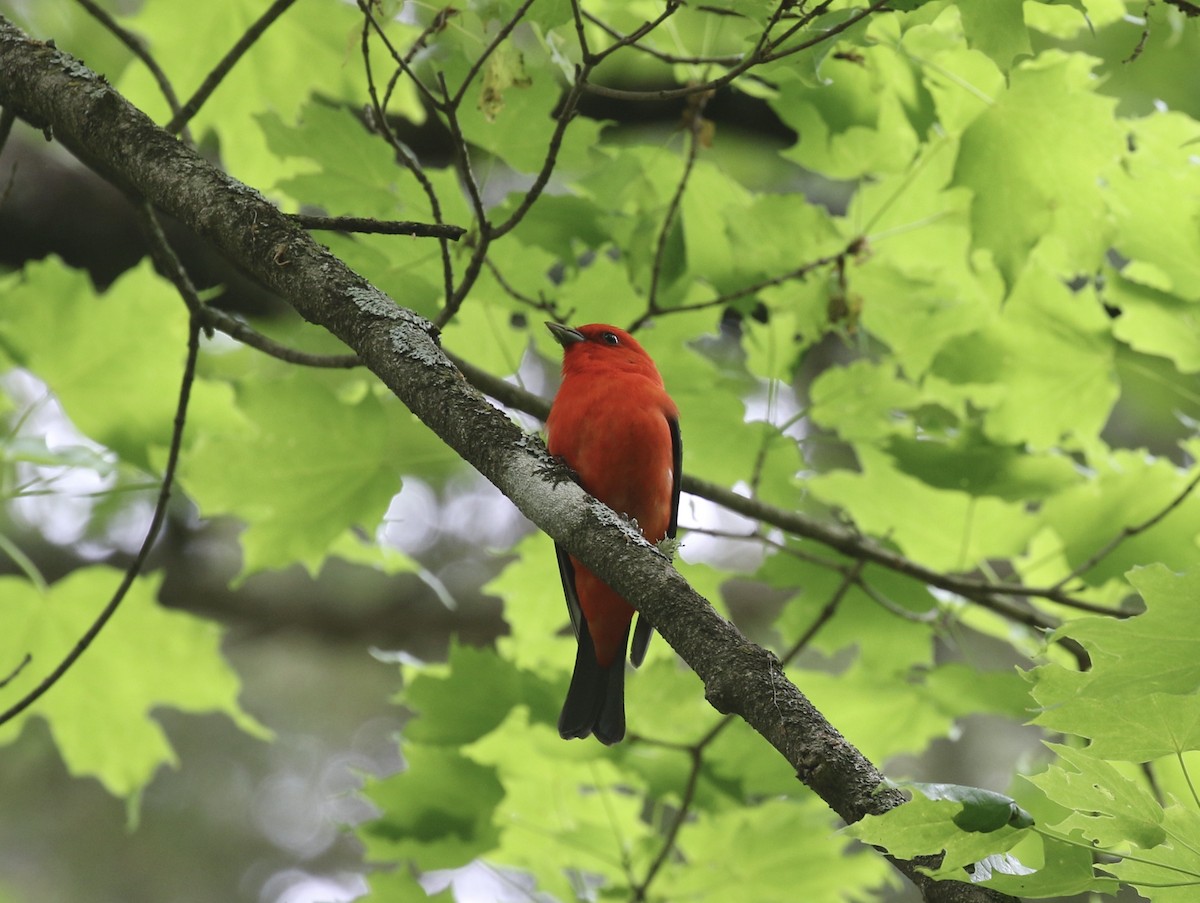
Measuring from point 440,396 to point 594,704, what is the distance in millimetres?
1597

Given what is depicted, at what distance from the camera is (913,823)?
140 centimetres

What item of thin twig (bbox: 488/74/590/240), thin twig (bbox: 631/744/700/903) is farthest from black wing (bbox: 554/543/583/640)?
thin twig (bbox: 488/74/590/240)

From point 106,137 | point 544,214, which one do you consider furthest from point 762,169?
point 106,137

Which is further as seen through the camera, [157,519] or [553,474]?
[157,519]

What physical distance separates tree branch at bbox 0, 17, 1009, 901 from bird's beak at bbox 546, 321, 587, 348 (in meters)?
1.53

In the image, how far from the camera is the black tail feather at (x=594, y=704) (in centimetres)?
308

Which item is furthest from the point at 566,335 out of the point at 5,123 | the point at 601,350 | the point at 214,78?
the point at 5,123

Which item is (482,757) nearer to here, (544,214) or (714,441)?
(714,441)

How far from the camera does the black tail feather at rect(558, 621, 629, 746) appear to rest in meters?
3.08

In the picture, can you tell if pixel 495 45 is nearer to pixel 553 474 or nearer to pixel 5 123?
pixel 553 474

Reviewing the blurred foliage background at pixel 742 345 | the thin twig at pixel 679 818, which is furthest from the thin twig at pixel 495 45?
the thin twig at pixel 679 818

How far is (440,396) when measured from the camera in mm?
1850

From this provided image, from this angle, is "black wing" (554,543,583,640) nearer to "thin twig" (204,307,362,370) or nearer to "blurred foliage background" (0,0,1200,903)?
"blurred foliage background" (0,0,1200,903)

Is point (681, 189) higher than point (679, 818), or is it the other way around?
point (681, 189)
